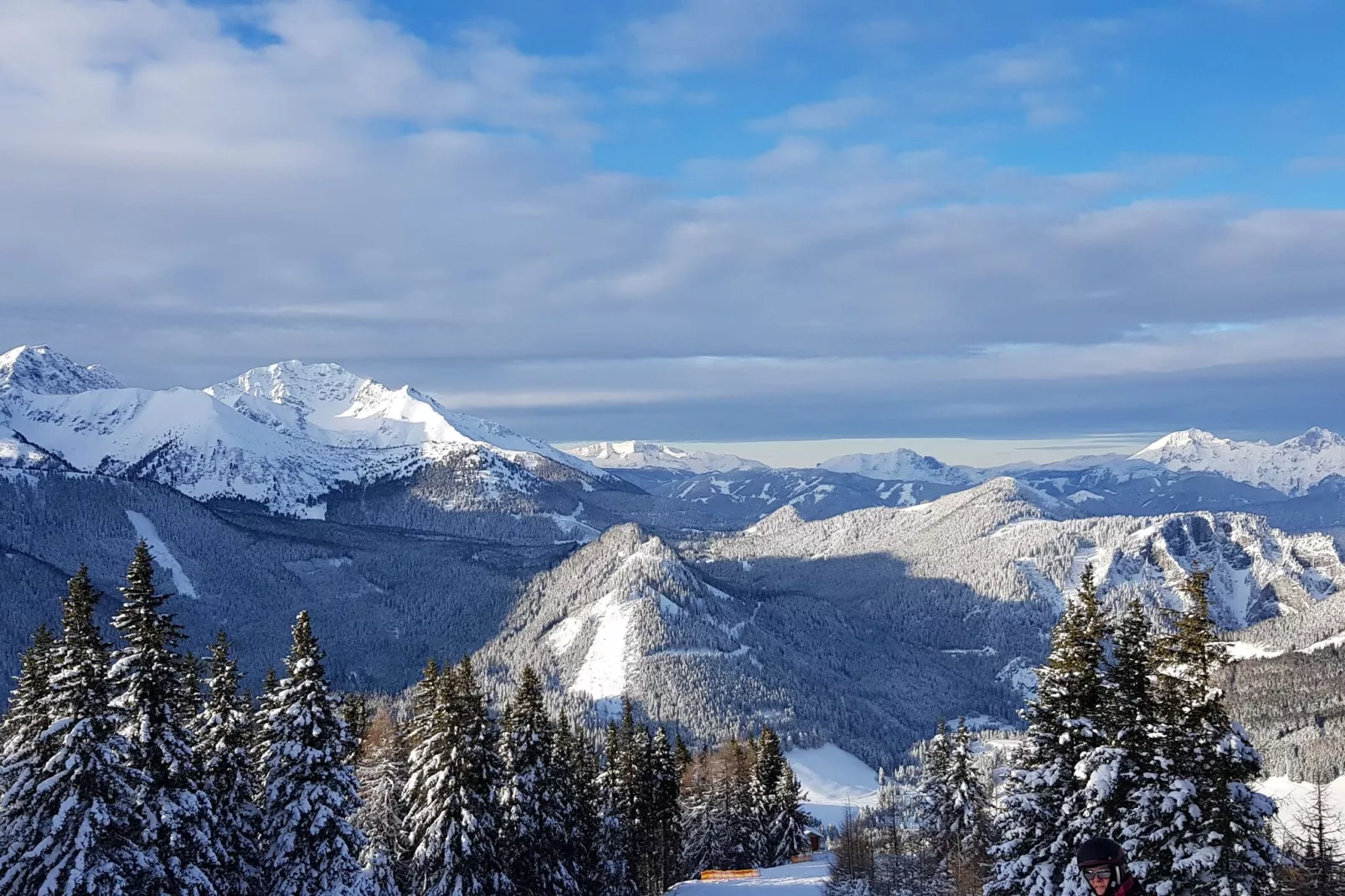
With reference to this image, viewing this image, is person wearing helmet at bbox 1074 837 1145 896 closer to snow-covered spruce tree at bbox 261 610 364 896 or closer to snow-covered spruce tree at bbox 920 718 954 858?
snow-covered spruce tree at bbox 261 610 364 896

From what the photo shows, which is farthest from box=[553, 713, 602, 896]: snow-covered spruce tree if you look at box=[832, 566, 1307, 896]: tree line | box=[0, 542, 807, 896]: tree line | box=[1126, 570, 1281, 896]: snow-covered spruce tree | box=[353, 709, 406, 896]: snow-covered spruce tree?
box=[1126, 570, 1281, 896]: snow-covered spruce tree

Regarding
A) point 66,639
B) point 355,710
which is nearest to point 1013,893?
point 66,639

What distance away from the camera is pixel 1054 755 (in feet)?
109

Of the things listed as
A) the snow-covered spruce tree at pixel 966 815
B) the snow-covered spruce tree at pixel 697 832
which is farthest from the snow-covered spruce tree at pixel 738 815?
the snow-covered spruce tree at pixel 966 815

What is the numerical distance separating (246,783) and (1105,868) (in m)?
34.4

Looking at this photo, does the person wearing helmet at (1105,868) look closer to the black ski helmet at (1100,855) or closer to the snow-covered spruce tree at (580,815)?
the black ski helmet at (1100,855)

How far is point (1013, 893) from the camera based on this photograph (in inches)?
1351

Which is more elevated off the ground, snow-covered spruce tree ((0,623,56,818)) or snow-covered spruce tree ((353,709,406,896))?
snow-covered spruce tree ((0,623,56,818))

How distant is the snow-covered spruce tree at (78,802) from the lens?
27.0 meters

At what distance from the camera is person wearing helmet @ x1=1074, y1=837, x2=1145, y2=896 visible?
35.5ft

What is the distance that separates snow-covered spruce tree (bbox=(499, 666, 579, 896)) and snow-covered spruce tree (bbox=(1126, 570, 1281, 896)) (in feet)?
87.8

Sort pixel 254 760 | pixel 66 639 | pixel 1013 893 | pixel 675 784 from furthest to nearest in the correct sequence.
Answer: pixel 675 784
pixel 254 760
pixel 1013 893
pixel 66 639

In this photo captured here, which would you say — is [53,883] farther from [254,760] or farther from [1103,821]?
[1103,821]

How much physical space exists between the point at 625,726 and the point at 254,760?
34.5 meters
